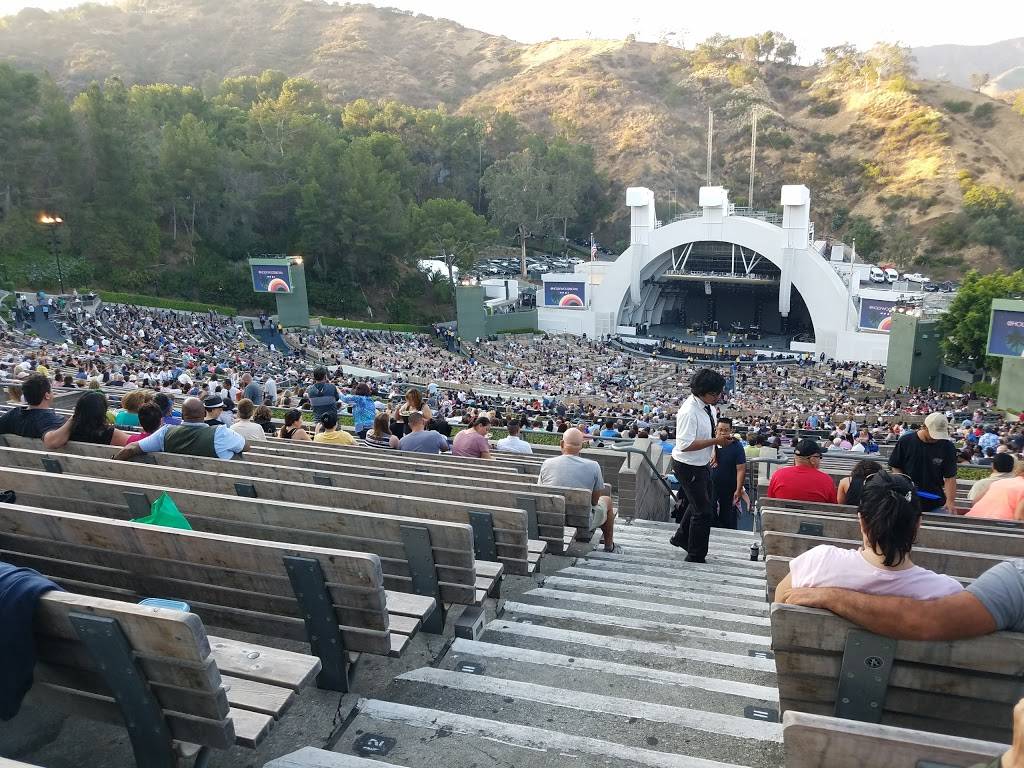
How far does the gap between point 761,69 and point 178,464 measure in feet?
382

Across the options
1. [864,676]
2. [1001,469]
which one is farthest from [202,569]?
[1001,469]

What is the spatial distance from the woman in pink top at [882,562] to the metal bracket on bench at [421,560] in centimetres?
138

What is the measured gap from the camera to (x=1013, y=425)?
770 inches

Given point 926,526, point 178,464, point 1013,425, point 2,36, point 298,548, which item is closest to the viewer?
point 298,548

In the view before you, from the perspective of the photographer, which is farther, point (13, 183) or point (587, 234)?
point (587, 234)

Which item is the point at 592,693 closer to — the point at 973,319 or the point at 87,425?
the point at 87,425

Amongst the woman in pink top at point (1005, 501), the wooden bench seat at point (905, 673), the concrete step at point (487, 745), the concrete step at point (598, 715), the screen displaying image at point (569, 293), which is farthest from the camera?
the screen displaying image at point (569, 293)

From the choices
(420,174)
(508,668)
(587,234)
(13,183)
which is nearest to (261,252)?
(13,183)

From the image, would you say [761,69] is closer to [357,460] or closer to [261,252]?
[261,252]

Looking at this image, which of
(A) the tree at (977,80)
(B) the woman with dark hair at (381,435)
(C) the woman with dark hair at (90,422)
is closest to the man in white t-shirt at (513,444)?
(B) the woman with dark hair at (381,435)

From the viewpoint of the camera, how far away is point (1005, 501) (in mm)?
4926

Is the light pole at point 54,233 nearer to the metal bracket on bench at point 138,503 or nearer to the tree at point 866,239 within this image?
the metal bracket on bench at point 138,503

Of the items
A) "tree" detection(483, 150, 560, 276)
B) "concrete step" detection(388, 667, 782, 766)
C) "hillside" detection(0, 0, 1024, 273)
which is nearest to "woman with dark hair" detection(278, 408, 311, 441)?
"concrete step" detection(388, 667, 782, 766)

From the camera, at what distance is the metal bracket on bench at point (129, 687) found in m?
1.88
